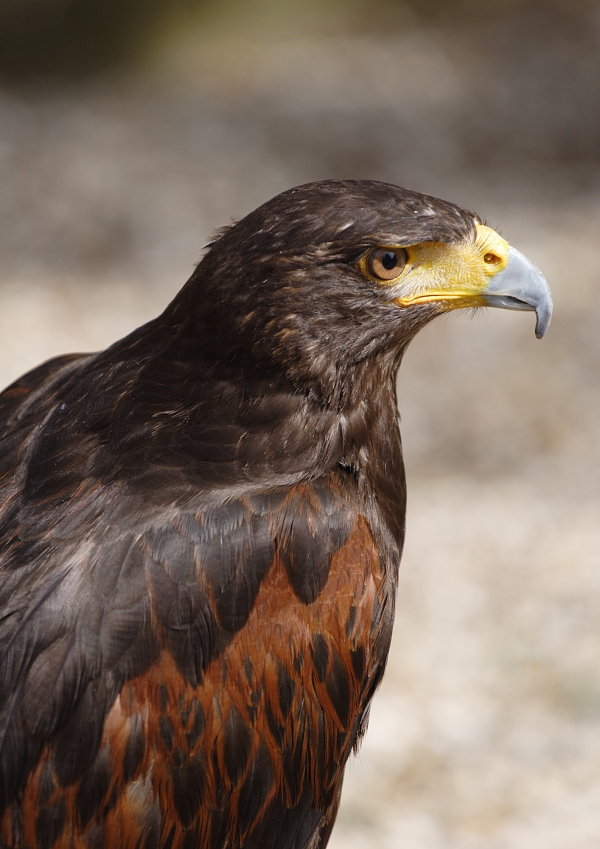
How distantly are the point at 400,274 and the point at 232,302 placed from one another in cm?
42

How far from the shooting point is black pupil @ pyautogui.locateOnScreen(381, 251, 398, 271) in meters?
2.66

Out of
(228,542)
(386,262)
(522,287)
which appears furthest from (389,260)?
(228,542)

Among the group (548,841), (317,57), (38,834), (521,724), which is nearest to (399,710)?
(521,724)

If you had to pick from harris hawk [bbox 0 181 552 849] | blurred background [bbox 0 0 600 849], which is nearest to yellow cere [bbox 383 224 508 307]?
harris hawk [bbox 0 181 552 849]

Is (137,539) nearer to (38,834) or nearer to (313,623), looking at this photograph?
(313,623)

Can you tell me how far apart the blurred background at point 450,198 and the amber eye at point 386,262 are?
11.0 ft

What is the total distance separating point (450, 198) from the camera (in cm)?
888

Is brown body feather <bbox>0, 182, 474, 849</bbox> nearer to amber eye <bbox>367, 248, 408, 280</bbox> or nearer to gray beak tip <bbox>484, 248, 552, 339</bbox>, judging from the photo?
amber eye <bbox>367, 248, 408, 280</bbox>

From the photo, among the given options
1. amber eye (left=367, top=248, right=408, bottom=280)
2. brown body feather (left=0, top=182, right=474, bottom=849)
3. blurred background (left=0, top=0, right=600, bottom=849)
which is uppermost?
blurred background (left=0, top=0, right=600, bottom=849)

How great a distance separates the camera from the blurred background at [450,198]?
5.57 meters

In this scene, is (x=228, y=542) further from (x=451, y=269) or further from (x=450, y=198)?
(x=450, y=198)

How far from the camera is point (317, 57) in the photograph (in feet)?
33.1

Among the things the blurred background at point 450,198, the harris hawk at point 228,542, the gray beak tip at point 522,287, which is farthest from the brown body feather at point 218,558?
the blurred background at point 450,198

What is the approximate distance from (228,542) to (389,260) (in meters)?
0.79
